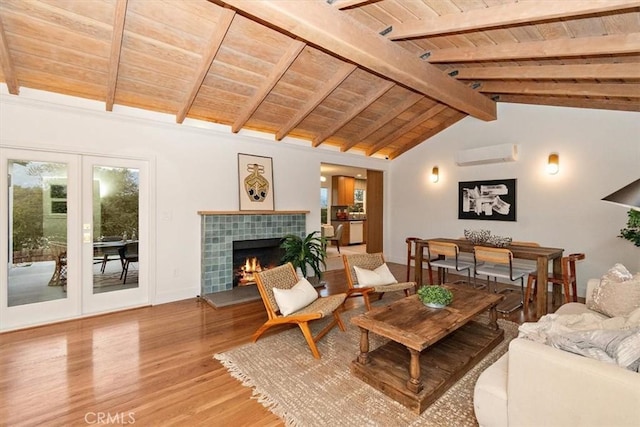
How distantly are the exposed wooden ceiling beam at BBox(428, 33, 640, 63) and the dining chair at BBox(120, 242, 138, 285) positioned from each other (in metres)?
4.44

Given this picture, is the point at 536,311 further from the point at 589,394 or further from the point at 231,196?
the point at 231,196

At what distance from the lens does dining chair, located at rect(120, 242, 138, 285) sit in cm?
389

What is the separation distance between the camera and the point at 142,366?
8.20ft

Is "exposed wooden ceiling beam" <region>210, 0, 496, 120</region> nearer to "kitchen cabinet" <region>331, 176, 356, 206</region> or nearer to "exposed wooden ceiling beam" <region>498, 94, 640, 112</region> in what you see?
"exposed wooden ceiling beam" <region>498, 94, 640, 112</region>

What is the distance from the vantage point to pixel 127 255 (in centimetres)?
392

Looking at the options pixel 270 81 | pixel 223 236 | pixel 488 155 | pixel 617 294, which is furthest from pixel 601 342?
pixel 488 155

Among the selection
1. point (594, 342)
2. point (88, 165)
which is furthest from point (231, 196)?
point (594, 342)

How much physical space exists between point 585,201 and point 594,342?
394 cm

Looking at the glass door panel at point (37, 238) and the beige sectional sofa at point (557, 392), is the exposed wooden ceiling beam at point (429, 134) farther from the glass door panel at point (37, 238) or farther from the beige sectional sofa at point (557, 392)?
the glass door panel at point (37, 238)

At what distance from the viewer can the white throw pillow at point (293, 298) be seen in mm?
2877

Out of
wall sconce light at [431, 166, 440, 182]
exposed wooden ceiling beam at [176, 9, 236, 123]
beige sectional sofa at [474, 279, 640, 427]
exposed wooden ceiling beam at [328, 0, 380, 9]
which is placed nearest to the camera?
beige sectional sofa at [474, 279, 640, 427]

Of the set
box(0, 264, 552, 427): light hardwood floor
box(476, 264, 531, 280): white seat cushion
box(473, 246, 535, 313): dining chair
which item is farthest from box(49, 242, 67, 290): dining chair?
box(476, 264, 531, 280): white seat cushion

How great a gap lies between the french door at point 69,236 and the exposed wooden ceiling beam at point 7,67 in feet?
2.11

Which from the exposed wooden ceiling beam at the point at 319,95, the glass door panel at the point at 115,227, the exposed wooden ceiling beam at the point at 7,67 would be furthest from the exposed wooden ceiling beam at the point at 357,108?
the exposed wooden ceiling beam at the point at 7,67
